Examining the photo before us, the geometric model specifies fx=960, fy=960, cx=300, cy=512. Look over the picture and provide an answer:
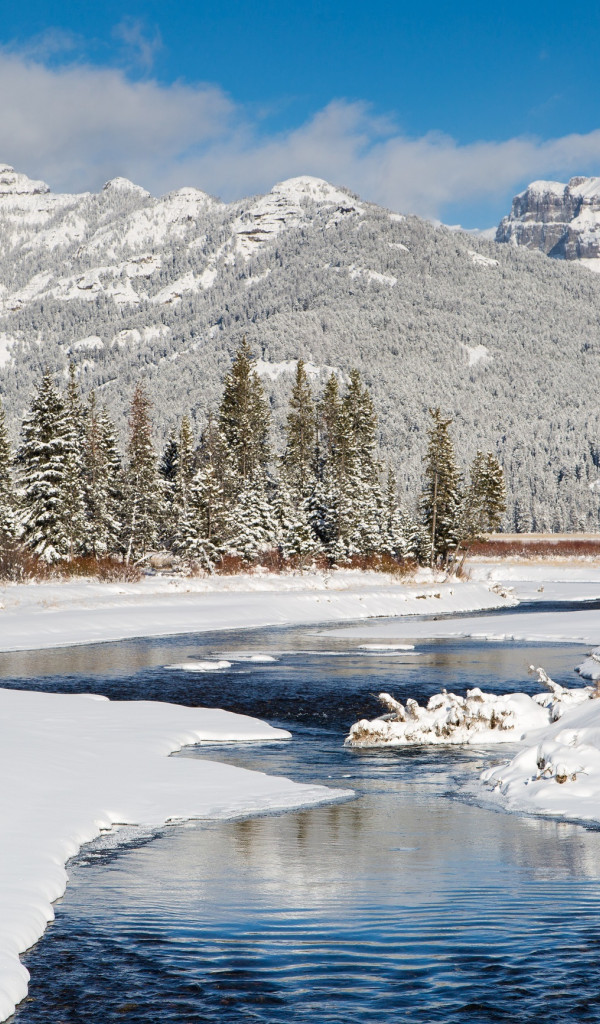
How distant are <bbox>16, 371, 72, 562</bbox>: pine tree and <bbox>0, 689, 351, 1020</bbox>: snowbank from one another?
32.4 m

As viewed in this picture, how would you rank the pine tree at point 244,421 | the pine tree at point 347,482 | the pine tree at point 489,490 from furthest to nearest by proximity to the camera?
the pine tree at point 489,490 < the pine tree at point 244,421 < the pine tree at point 347,482

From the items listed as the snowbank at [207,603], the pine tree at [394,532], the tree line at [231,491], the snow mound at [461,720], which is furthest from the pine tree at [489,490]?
the snow mound at [461,720]

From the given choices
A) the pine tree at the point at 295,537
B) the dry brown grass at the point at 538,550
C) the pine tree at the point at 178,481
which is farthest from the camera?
the dry brown grass at the point at 538,550

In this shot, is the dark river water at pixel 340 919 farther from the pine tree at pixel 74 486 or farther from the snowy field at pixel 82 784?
the pine tree at pixel 74 486

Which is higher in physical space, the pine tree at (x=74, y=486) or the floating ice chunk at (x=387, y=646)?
the pine tree at (x=74, y=486)

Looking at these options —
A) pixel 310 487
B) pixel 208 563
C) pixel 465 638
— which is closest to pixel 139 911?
pixel 465 638

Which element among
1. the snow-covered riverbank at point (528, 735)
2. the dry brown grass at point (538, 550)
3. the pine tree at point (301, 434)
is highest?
the pine tree at point (301, 434)

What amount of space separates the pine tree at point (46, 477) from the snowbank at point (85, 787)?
32366 mm

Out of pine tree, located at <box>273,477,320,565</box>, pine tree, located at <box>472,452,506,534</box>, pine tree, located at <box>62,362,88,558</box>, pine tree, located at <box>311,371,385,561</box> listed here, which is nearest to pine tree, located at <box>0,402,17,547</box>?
pine tree, located at <box>62,362,88,558</box>

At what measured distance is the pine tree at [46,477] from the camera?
50.5 metres

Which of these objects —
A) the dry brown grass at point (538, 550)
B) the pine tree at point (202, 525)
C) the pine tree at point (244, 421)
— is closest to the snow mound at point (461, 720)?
the pine tree at point (202, 525)

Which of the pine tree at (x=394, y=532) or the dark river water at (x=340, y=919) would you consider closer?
the dark river water at (x=340, y=919)

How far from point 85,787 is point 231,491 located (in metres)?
54.9

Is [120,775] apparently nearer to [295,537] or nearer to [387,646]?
[387,646]
